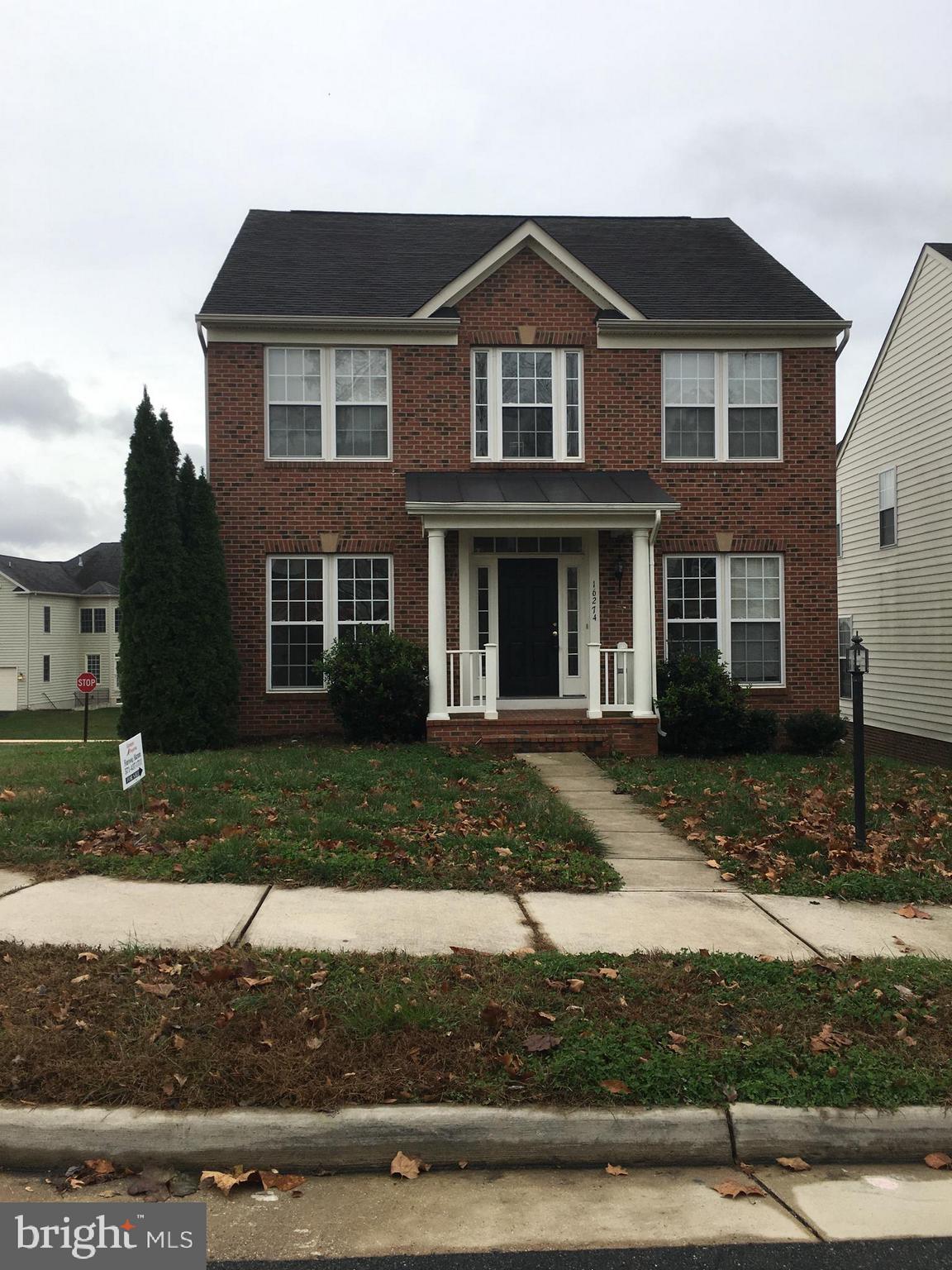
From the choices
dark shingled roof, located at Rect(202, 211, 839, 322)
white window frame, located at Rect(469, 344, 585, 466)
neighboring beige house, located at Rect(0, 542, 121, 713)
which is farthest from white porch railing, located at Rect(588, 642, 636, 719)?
neighboring beige house, located at Rect(0, 542, 121, 713)

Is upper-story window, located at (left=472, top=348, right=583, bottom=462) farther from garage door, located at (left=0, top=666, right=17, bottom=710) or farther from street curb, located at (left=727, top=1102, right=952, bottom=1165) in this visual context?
garage door, located at (left=0, top=666, right=17, bottom=710)

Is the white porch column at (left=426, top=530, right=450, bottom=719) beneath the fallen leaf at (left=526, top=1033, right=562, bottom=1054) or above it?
above

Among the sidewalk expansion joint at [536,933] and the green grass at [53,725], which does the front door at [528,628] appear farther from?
the green grass at [53,725]

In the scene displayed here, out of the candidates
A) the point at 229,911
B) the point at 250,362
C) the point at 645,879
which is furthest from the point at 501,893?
the point at 250,362

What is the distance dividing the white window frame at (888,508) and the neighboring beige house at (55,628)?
3287cm

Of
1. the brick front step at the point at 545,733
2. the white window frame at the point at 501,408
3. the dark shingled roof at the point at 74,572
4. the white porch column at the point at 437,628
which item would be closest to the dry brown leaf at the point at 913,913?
the brick front step at the point at 545,733

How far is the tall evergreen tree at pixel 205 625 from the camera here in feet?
44.0

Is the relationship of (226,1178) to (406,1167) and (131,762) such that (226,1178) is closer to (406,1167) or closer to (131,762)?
(406,1167)

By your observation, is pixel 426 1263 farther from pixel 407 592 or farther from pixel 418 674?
pixel 407 592

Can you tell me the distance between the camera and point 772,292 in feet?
53.2

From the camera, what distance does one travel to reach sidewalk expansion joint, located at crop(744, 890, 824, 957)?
5492 millimetres

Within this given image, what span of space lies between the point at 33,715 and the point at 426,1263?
137ft

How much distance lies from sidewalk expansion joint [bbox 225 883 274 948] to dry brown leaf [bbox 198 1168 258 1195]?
1.81m

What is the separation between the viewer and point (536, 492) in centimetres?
1416
